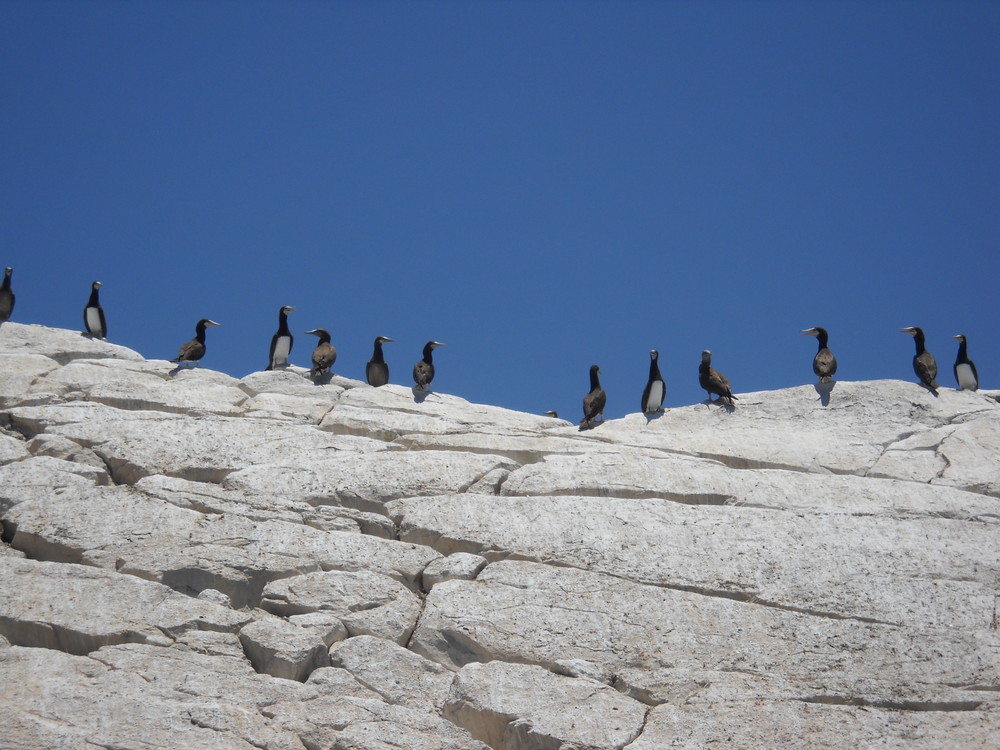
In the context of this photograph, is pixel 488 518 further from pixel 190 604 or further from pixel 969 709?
pixel 969 709

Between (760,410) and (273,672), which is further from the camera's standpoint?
(760,410)

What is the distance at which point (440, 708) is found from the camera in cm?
1203

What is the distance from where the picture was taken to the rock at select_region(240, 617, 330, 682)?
481 inches

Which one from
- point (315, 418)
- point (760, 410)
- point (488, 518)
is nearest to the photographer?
point (488, 518)

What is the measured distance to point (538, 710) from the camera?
1171 centimetres

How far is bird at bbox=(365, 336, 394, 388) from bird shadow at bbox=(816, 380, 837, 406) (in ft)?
33.6

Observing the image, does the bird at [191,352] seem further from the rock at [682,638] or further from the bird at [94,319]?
the rock at [682,638]

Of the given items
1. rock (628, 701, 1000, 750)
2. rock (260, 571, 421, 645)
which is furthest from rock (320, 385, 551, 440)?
rock (628, 701, 1000, 750)

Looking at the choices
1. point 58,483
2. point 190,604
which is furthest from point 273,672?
point 58,483

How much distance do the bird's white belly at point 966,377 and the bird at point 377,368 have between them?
14065 mm

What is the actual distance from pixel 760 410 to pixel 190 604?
11811 mm

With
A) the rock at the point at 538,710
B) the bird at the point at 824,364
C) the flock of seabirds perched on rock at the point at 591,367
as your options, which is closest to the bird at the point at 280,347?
the flock of seabirds perched on rock at the point at 591,367

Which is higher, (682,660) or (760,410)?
(760,410)

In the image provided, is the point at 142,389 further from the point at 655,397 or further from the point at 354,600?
the point at 655,397
